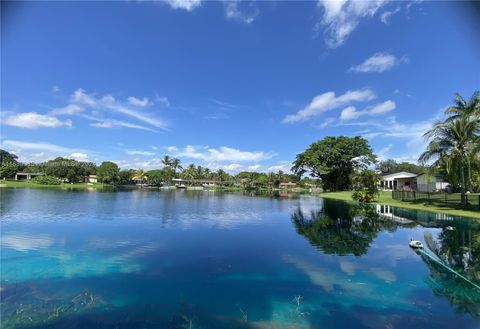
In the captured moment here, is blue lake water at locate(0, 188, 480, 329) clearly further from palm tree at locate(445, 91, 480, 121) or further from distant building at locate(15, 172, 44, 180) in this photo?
distant building at locate(15, 172, 44, 180)

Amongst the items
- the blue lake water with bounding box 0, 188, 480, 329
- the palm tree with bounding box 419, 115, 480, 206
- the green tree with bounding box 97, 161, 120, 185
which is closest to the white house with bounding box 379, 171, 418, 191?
the palm tree with bounding box 419, 115, 480, 206

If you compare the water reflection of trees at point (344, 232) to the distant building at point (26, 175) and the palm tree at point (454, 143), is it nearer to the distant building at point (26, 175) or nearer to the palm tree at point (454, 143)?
the palm tree at point (454, 143)

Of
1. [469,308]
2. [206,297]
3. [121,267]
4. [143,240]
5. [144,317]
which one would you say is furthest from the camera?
[143,240]

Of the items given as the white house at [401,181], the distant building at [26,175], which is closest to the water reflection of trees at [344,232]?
the white house at [401,181]

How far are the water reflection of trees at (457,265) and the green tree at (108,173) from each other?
322 feet

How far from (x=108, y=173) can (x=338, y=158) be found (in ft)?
241

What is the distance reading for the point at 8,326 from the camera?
6230 millimetres

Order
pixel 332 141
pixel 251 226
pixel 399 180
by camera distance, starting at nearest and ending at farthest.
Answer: pixel 251 226, pixel 399 180, pixel 332 141

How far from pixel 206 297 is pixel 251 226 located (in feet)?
42.3

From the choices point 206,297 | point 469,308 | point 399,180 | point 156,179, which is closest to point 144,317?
point 206,297

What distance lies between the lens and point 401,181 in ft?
199

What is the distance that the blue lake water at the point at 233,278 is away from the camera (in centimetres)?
692

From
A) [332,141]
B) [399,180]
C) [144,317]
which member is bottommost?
[144,317]

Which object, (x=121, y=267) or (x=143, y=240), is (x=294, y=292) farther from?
(x=143, y=240)
